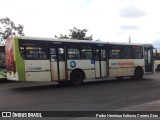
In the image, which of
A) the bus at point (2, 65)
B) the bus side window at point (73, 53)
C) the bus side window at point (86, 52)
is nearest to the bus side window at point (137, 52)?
the bus side window at point (86, 52)

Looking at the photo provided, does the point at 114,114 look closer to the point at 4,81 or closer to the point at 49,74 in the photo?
the point at 49,74

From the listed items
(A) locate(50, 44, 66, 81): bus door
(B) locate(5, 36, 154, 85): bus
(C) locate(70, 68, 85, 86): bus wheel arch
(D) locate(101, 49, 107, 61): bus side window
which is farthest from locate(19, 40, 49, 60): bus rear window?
(D) locate(101, 49, 107, 61): bus side window

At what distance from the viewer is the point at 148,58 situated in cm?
2466

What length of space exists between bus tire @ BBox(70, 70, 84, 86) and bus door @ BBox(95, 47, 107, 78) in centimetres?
132

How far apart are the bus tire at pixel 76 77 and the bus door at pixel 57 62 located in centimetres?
62

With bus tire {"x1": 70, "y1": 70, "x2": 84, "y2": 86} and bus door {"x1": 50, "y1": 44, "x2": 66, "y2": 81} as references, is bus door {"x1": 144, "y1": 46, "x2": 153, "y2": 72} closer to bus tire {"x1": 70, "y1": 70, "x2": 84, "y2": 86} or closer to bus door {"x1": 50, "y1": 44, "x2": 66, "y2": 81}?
bus tire {"x1": 70, "y1": 70, "x2": 84, "y2": 86}

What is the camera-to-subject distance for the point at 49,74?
1769cm

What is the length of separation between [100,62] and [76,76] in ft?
6.77

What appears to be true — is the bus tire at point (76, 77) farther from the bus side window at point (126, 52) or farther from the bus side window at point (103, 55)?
the bus side window at point (126, 52)

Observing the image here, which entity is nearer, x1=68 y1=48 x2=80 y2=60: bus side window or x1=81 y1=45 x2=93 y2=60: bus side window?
x1=68 y1=48 x2=80 y2=60: bus side window

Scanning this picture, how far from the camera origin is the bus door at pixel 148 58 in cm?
2444

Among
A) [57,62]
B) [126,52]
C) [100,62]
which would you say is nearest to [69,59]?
[57,62]

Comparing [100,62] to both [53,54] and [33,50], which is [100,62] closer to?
[53,54]

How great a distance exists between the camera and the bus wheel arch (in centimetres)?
1892
